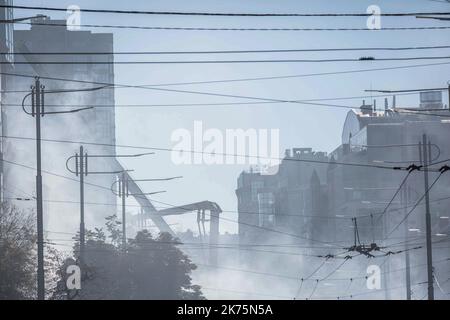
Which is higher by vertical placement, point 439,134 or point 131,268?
point 439,134

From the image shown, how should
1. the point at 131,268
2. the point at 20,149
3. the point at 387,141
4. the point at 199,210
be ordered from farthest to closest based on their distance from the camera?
the point at 20,149
the point at 387,141
the point at 199,210
the point at 131,268

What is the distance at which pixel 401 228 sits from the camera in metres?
148

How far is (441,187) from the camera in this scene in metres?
150

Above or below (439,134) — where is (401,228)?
below
